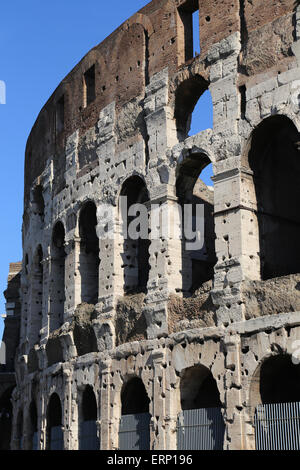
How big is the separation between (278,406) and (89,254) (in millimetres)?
6865

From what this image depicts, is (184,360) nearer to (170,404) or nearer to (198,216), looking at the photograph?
(170,404)

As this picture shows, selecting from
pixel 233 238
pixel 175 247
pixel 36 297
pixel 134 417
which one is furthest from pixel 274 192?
pixel 36 297

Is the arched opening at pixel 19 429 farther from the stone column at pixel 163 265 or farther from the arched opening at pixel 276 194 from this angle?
the arched opening at pixel 276 194

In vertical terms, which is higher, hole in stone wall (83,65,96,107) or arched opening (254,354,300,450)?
hole in stone wall (83,65,96,107)

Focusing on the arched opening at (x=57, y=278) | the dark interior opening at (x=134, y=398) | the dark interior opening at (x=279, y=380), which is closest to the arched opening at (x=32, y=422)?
the arched opening at (x=57, y=278)

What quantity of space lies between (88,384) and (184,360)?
333 cm

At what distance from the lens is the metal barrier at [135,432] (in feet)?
43.4

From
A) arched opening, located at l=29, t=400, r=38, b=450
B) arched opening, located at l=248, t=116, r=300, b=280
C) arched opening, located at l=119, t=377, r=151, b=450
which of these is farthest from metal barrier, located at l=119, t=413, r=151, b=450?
arched opening, located at l=29, t=400, r=38, b=450

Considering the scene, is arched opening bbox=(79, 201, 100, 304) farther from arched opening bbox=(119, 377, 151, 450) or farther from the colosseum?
arched opening bbox=(119, 377, 151, 450)

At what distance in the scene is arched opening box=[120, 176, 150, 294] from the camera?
48.8 feet

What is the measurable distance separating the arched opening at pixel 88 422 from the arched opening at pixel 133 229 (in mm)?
2450

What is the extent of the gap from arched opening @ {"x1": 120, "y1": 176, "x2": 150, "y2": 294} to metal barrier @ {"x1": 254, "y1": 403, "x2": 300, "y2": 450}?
4399 mm

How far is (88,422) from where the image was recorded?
15086 millimetres

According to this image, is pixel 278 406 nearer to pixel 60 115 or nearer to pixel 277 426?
→ pixel 277 426
